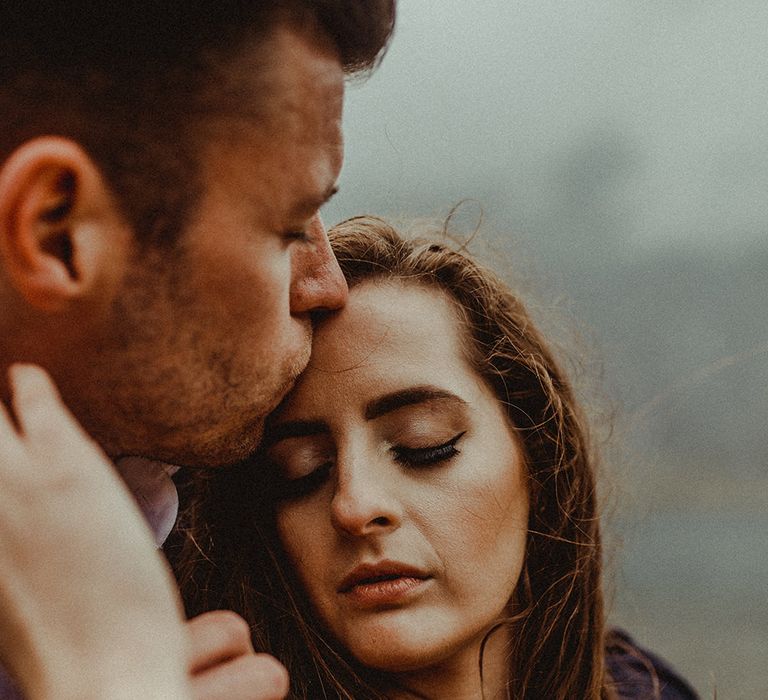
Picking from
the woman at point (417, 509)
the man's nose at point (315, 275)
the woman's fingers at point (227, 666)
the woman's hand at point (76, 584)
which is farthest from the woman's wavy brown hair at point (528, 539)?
the woman's hand at point (76, 584)

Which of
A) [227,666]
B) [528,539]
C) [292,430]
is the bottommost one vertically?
[528,539]

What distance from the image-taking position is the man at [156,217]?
1400mm

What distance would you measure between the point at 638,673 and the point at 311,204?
2.20 metres

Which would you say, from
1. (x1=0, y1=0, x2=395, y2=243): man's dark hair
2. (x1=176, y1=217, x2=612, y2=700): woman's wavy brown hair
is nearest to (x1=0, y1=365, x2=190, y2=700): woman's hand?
(x1=0, y1=0, x2=395, y2=243): man's dark hair

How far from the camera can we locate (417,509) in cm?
210

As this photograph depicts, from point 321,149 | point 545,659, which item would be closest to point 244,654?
point 321,149

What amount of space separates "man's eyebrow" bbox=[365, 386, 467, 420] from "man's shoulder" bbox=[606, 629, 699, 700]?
130 centimetres

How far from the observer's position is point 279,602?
2414mm

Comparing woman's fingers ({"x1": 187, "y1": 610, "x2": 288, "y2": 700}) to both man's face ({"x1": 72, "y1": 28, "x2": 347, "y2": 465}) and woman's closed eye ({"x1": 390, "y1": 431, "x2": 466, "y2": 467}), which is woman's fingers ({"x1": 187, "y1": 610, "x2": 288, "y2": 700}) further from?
woman's closed eye ({"x1": 390, "y1": 431, "x2": 466, "y2": 467})

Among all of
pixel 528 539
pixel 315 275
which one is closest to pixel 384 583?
pixel 528 539

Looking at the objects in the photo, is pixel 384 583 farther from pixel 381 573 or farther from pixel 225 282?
pixel 225 282

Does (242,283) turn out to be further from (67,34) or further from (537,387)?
(537,387)

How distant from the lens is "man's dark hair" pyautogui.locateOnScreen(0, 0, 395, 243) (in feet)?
4.78

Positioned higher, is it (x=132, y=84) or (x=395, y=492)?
(x=132, y=84)
